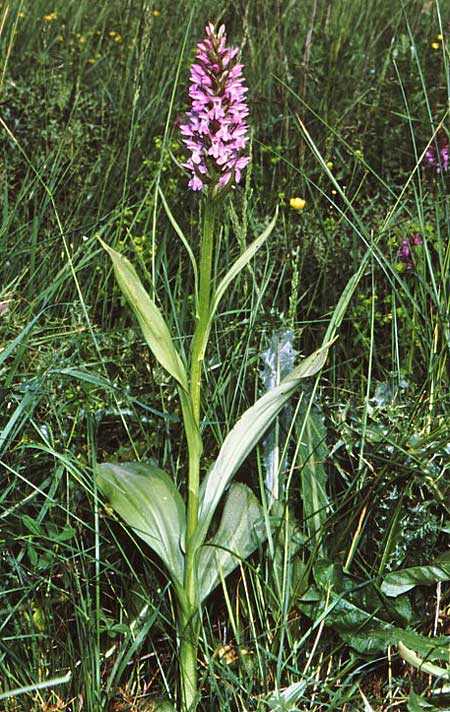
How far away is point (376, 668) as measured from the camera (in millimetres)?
1453

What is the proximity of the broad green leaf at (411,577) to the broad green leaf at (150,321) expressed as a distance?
49 cm

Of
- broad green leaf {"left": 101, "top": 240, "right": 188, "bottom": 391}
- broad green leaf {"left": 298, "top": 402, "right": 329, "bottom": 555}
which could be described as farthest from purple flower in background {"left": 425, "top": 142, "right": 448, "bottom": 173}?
broad green leaf {"left": 101, "top": 240, "right": 188, "bottom": 391}

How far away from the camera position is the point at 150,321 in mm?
1417

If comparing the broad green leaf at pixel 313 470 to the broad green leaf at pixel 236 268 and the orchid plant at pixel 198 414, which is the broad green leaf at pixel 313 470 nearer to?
the orchid plant at pixel 198 414

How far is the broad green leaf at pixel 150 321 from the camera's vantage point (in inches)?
55.4

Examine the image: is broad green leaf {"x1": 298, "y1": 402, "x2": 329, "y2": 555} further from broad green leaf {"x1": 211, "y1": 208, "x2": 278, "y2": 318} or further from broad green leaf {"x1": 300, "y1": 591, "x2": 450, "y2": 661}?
broad green leaf {"x1": 211, "y1": 208, "x2": 278, "y2": 318}

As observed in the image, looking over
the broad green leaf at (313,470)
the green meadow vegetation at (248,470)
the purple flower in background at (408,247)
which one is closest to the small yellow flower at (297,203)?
the green meadow vegetation at (248,470)

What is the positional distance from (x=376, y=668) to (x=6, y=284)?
3.91ft

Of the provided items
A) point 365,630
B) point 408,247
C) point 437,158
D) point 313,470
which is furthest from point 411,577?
point 437,158

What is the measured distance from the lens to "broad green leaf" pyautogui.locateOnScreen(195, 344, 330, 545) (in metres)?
1.45

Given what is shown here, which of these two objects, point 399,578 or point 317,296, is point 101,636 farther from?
point 317,296

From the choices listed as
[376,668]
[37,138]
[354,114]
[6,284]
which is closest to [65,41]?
[37,138]

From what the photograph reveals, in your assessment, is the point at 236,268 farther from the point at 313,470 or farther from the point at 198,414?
the point at 313,470

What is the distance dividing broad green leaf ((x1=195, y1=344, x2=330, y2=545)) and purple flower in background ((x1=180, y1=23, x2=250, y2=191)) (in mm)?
336
